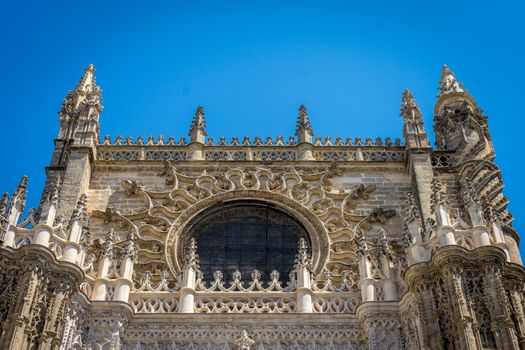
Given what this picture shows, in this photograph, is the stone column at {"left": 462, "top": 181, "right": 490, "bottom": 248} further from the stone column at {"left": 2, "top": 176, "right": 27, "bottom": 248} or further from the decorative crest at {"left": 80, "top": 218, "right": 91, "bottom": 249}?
the stone column at {"left": 2, "top": 176, "right": 27, "bottom": 248}

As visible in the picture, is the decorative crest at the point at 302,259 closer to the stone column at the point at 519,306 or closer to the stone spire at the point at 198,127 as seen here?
the stone column at the point at 519,306

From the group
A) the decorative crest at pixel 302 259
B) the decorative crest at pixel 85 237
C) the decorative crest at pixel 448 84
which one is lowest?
the decorative crest at pixel 302 259

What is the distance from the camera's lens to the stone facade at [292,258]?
16906 millimetres

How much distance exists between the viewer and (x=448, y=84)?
984 inches

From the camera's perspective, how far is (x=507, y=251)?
1822 centimetres

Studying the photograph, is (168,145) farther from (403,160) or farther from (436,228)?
(436,228)

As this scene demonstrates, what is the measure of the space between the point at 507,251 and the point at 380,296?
2.56m

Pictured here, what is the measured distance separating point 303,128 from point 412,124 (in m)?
2.68

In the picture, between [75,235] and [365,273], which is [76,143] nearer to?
Answer: [75,235]

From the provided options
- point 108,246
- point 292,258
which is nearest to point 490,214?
point 292,258

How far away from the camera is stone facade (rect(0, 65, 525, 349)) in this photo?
666 inches

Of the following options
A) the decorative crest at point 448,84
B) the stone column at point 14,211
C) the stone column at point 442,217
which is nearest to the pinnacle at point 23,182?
the stone column at point 14,211

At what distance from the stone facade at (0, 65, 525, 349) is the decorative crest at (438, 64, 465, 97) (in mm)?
126

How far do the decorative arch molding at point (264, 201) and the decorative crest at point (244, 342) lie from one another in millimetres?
3238
